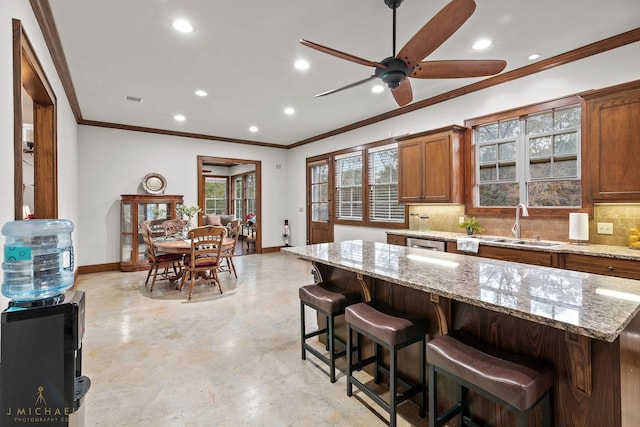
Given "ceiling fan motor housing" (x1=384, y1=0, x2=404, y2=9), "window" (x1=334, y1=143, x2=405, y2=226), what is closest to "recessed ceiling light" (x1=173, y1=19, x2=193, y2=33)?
"ceiling fan motor housing" (x1=384, y1=0, x2=404, y2=9)

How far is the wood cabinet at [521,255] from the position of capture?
289 cm

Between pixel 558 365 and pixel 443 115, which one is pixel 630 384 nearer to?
pixel 558 365

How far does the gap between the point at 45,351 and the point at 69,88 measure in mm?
4199

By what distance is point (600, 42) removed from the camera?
2.95 metres

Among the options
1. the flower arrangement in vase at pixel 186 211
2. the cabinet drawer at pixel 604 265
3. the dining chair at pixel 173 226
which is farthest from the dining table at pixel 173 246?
the cabinet drawer at pixel 604 265

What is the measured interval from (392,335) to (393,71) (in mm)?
1794

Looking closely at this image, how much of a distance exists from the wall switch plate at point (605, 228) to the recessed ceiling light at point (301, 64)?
137 inches

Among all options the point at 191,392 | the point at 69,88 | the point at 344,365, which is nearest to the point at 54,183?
the point at 69,88

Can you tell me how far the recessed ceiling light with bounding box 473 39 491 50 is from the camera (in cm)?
294

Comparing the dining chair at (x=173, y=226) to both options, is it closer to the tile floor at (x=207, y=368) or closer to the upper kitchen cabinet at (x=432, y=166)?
the tile floor at (x=207, y=368)

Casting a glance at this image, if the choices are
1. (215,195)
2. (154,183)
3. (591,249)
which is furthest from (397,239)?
(215,195)

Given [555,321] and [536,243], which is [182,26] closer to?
[555,321]

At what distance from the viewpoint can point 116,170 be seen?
5.88 m

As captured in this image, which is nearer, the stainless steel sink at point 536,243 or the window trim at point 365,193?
the stainless steel sink at point 536,243
